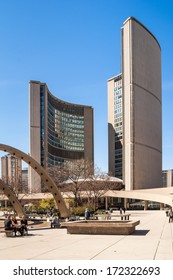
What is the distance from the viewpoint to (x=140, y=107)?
97125 millimetres

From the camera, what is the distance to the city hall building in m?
94.2

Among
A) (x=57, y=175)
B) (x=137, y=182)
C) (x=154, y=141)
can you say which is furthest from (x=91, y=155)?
(x=57, y=175)

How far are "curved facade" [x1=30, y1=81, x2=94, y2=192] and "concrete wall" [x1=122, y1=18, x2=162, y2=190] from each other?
26.6m

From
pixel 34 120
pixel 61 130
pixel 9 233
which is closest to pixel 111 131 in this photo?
pixel 61 130

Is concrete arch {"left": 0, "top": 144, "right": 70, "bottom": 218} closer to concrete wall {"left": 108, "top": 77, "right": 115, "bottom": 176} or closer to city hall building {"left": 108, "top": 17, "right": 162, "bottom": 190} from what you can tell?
city hall building {"left": 108, "top": 17, "right": 162, "bottom": 190}

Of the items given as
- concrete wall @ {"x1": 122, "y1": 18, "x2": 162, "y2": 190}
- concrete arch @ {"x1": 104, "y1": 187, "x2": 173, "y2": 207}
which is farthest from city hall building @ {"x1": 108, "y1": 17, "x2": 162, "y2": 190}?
concrete arch @ {"x1": 104, "y1": 187, "x2": 173, "y2": 207}

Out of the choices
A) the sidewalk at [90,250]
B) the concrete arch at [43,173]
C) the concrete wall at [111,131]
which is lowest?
the sidewalk at [90,250]

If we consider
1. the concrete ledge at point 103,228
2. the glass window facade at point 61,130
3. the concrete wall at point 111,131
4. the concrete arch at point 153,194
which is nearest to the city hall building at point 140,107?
the concrete arch at point 153,194

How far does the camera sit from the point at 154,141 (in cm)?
10756

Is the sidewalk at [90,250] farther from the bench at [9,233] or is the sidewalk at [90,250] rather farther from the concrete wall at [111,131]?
the concrete wall at [111,131]

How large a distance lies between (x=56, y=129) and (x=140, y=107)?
49290 mm

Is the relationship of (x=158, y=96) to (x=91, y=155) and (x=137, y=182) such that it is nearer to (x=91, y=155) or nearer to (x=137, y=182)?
(x=137, y=182)

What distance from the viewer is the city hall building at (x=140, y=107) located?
94.2m

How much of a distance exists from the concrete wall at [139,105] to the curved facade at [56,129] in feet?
87.1
